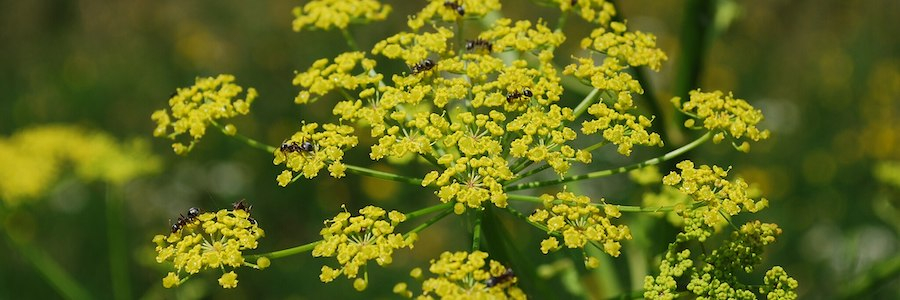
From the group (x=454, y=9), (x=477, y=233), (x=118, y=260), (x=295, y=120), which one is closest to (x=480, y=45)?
(x=454, y=9)

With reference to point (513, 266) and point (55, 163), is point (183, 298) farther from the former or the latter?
point (513, 266)

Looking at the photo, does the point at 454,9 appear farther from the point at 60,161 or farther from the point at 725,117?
the point at 60,161

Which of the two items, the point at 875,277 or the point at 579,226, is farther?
the point at 875,277

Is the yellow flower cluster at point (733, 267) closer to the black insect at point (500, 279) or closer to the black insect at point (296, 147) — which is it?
the black insect at point (500, 279)

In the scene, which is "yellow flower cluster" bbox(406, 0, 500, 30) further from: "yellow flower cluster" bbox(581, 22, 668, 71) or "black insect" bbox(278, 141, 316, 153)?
"black insect" bbox(278, 141, 316, 153)

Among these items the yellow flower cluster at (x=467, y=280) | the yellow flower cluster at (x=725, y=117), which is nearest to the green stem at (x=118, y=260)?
the yellow flower cluster at (x=467, y=280)

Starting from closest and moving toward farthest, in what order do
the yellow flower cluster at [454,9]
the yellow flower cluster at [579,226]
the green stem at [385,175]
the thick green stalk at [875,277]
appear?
the yellow flower cluster at [579,226], the green stem at [385,175], the yellow flower cluster at [454,9], the thick green stalk at [875,277]

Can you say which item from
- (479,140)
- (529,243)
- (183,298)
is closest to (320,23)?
(479,140)
